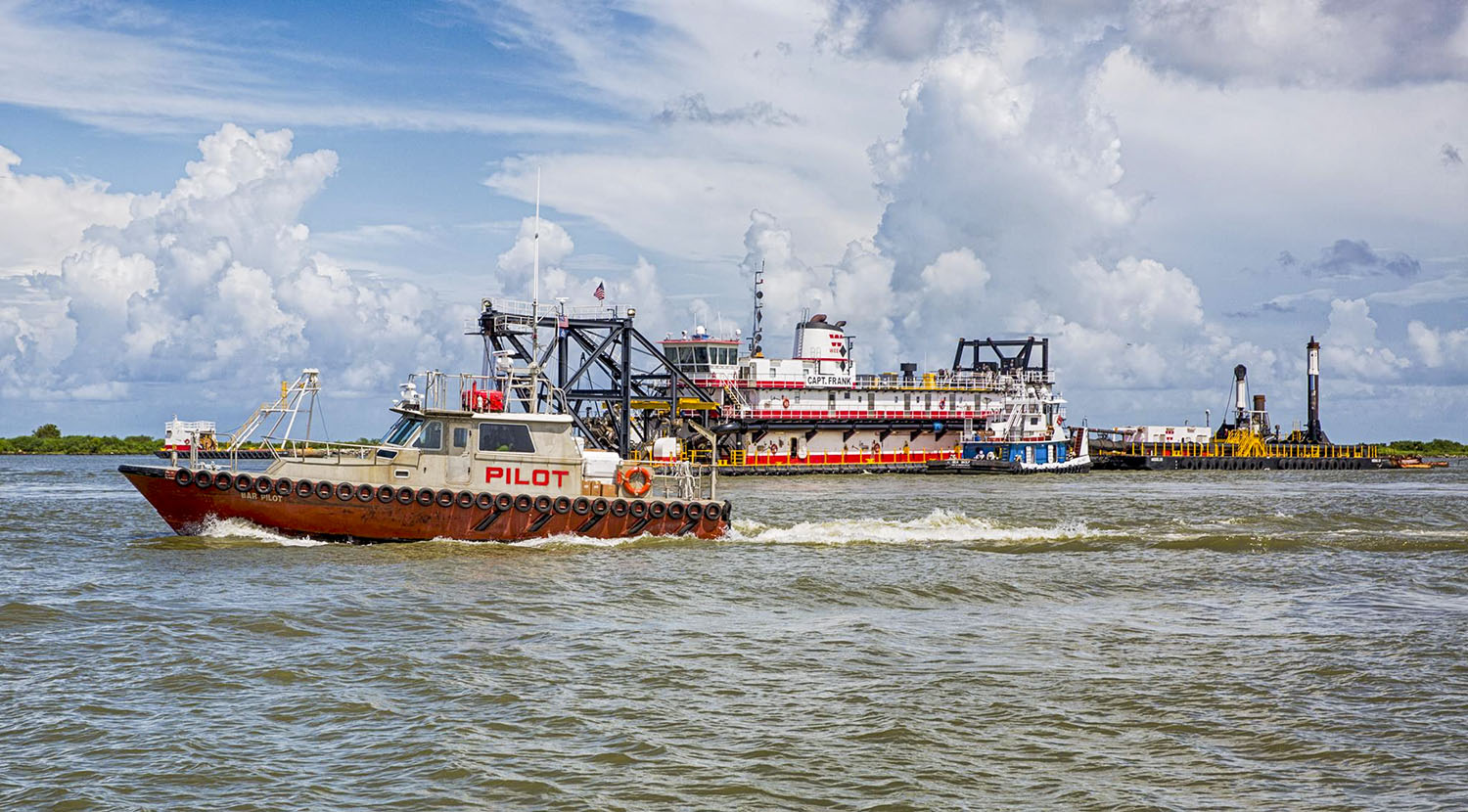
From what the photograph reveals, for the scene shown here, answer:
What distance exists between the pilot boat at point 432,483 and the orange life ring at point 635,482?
0.08ft

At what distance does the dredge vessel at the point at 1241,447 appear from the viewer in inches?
3081

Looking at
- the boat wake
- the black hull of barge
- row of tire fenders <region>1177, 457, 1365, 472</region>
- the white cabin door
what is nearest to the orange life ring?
the white cabin door

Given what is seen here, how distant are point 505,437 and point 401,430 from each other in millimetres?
2043

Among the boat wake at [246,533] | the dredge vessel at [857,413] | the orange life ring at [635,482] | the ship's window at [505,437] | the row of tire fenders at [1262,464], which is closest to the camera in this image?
the boat wake at [246,533]

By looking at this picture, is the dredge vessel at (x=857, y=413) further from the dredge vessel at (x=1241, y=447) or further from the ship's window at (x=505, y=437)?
the ship's window at (x=505, y=437)

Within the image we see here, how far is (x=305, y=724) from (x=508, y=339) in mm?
46454

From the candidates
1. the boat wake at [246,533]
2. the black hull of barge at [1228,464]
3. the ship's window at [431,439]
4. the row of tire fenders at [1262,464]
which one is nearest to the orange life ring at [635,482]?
the ship's window at [431,439]

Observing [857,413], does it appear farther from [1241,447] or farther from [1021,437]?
[1241,447]

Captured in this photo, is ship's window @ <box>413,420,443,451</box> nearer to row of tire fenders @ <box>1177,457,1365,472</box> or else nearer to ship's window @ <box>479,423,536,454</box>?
ship's window @ <box>479,423,536,454</box>

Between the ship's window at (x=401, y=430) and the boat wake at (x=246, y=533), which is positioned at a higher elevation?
the ship's window at (x=401, y=430)

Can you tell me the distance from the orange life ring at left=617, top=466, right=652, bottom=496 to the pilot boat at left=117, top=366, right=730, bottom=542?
0.08 feet

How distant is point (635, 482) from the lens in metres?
25.3

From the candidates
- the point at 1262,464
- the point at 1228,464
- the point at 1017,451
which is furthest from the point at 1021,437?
the point at 1262,464

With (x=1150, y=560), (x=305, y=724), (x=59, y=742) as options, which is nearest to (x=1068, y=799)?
(x=305, y=724)
